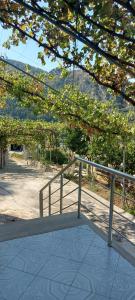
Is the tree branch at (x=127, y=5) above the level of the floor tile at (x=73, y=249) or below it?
above

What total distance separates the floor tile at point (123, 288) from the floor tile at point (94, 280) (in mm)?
45

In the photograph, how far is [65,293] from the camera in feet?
9.29

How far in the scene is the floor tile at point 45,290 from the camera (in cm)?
276

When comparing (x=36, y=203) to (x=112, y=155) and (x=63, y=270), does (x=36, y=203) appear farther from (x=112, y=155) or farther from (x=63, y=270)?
(x=63, y=270)

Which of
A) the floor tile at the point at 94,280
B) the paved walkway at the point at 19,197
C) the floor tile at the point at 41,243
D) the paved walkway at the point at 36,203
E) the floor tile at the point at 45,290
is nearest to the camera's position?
the floor tile at the point at 45,290

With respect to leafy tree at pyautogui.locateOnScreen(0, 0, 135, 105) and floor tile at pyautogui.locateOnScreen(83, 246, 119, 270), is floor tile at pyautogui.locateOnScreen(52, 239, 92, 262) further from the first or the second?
leafy tree at pyautogui.locateOnScreen(0, 0, 135, 105)

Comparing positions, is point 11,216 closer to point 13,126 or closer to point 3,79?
point 3,79

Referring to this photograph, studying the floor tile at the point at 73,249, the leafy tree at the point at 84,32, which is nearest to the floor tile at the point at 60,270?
the floor tile at the point at 73,249

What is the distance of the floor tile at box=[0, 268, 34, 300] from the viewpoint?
279cm

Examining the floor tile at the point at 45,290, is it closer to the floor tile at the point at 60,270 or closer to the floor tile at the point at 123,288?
the floor tile at the point at 60,270

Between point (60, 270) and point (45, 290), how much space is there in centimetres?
36

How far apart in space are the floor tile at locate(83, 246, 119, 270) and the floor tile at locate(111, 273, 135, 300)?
196 millimetres

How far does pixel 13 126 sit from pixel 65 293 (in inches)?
647

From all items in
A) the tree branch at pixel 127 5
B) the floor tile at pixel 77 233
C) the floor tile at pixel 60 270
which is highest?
the tree branch at pixel 127 5
